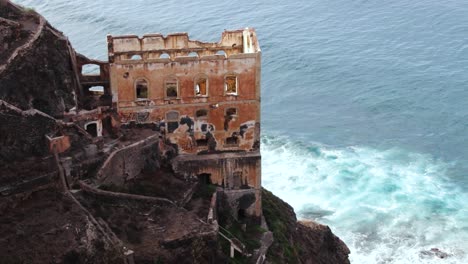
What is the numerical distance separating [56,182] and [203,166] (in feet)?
41.1

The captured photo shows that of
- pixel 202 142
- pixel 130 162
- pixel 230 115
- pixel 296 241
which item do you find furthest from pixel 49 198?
pixel 296 241

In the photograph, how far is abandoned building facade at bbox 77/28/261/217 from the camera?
51781 millimetres

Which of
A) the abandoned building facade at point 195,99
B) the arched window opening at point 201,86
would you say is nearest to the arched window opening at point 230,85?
the abandoned building facade at point 195,99

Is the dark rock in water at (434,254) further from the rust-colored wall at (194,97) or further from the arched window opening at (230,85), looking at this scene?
the arched window opening at (230,85)

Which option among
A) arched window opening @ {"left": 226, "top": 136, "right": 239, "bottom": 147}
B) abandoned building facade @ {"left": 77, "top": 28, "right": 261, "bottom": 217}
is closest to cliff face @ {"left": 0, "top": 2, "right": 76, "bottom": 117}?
abandoned building facade @ {"left": 77, "top": 28, "right": 261, "bottom": 217}

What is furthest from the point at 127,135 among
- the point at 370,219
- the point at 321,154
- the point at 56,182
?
the point at 321,154

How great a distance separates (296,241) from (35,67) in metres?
25.2

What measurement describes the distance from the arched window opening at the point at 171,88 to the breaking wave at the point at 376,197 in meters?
27.6

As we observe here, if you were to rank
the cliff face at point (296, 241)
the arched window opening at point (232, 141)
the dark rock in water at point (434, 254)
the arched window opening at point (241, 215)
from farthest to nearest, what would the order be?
1. the dark rock in water at point (434, 254)
2. the cliff face at point (296, 241)
3. the arched window opening at point (241, 215)
4. the arched window opening at point (232, 141)

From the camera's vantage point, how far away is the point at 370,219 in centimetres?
7706

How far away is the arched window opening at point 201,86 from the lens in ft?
172

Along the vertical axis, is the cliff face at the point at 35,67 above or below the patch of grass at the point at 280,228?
above

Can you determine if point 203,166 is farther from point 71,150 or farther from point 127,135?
point 71,150

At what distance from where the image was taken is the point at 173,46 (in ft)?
184
